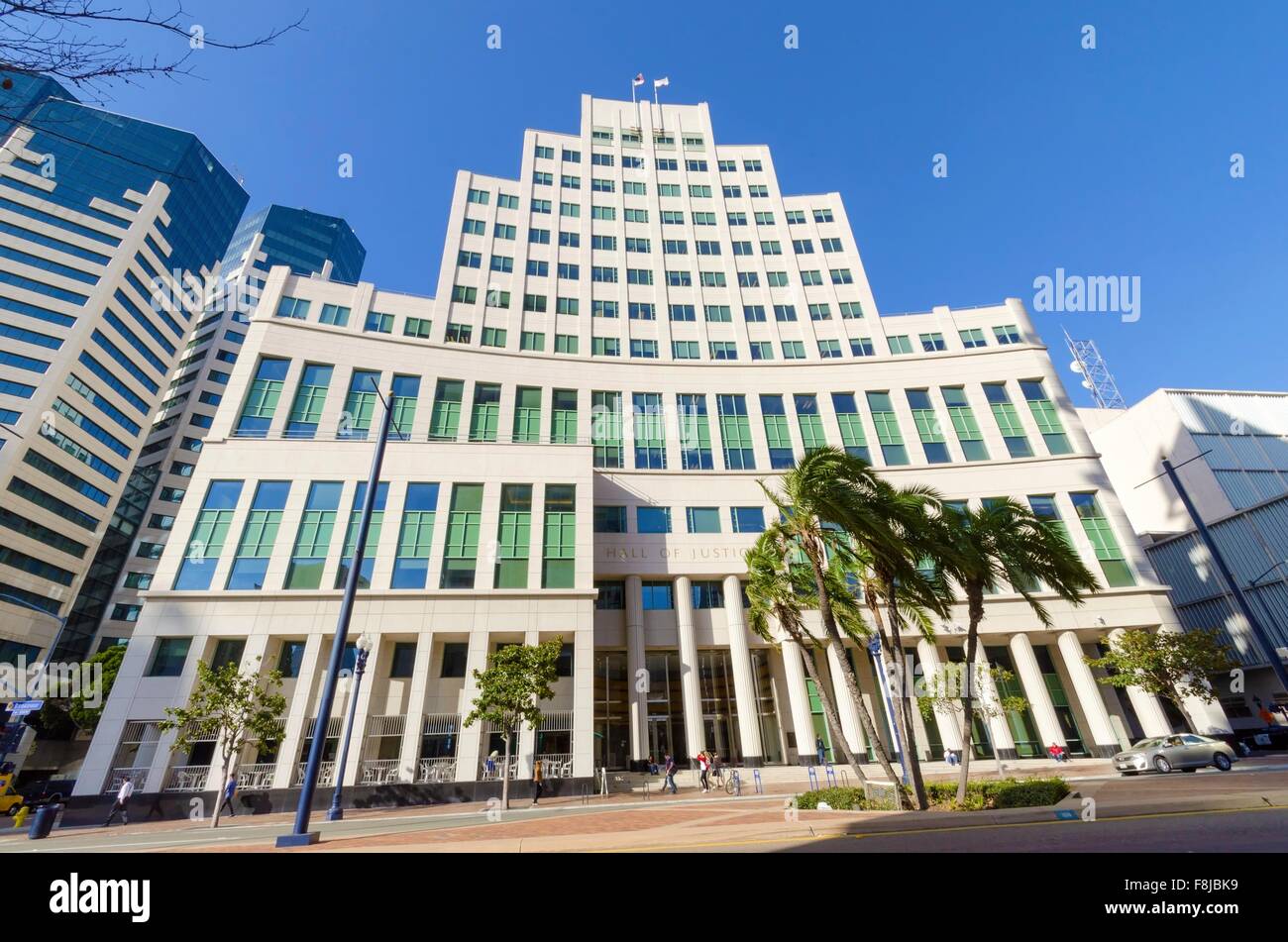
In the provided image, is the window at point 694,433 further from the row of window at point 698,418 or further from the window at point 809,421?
the window at point 809,421

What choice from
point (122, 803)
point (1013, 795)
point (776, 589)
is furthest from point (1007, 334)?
point (122, 803)

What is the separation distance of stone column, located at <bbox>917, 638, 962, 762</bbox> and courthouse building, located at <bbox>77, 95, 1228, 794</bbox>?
272 millimetres

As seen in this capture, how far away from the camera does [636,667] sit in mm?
31562

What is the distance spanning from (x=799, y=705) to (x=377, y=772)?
71.9 ft

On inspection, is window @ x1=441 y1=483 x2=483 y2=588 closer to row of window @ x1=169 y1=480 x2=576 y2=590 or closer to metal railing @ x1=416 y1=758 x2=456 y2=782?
row of window @ x1=169 y1=480 x2=576 y2=590

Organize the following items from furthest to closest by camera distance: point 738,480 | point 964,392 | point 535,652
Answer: point 964,392
point 738,480
point 535,652

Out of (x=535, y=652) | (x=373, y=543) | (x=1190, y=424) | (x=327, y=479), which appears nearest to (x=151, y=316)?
(x=327, y=479)

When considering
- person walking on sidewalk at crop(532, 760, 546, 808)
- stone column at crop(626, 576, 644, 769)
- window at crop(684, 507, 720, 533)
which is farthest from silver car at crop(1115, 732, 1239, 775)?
person walking on sidewalk at crop(532, 760, 546, 808)

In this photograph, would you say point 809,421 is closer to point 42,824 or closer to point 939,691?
point 939,691

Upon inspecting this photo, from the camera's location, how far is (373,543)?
95.6 ft

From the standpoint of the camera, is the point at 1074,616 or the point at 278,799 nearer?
the point at 278,799
